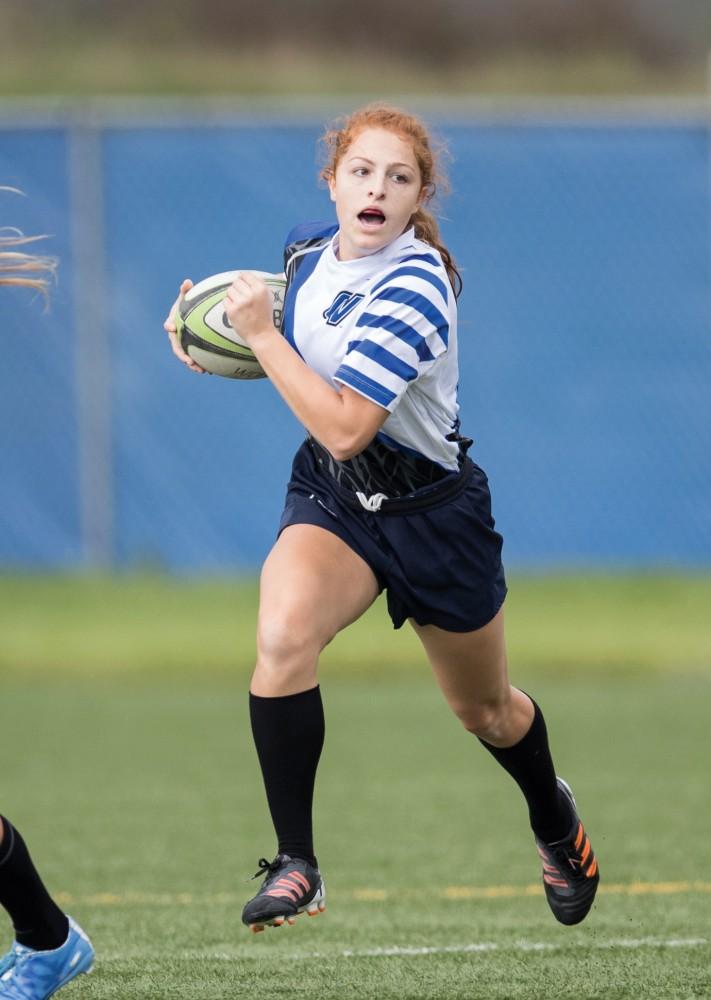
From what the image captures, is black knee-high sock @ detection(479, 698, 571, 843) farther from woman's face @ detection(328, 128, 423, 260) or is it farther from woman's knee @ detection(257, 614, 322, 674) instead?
woman's face @ detection(328, 128, 423, 260)

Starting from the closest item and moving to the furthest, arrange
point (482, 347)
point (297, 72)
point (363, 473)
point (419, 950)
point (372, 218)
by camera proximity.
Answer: point (372, 218) < point (363, 473) < point (419, 950) < point (482, 347) < point (297, 72)

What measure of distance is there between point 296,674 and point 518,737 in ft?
2.83

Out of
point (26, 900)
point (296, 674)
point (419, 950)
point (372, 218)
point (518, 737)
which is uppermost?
point (372, 218)

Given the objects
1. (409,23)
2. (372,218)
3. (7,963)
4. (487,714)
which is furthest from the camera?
(409,23)

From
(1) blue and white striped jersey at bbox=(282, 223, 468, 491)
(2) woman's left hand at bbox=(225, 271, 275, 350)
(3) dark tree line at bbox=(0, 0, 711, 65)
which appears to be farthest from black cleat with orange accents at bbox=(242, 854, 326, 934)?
(3) dark tree line at bbox=(0, 0, 711, 65)

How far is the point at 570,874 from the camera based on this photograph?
201 inches

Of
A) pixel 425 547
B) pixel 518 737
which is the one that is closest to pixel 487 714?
pixel 518 737

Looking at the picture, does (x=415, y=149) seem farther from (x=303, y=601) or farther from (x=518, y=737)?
(x=518, y=737)

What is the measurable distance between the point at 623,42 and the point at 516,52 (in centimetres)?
109

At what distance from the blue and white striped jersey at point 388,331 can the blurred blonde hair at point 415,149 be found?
0.11 m

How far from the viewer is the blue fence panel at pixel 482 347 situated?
11.4 metres

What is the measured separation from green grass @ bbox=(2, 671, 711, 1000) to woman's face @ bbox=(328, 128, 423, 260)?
1840 mm

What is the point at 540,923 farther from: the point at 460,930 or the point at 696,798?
the point at 696,798

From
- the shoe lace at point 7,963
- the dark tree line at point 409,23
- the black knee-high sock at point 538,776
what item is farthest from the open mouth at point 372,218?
the dark tree line at point 409,23
